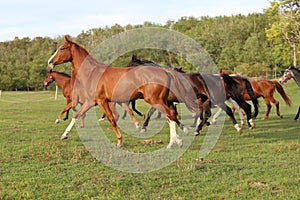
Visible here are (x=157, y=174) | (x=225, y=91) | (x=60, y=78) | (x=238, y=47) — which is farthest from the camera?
(x=238, y=47)

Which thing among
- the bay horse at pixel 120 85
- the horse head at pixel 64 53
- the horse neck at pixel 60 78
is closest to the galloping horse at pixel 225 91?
the bay horse at pixel 120 85

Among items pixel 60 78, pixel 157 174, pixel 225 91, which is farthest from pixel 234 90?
pixel 60 78

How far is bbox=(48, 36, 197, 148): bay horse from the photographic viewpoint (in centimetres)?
819

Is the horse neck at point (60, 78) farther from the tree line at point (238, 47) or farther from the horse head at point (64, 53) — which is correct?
the tree line at point (238, 47)

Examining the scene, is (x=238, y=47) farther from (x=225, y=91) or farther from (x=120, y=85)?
(x=120, y=85)

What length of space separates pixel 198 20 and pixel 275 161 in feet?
255

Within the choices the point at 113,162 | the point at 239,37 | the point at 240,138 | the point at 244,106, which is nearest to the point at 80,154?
the point at 113,162

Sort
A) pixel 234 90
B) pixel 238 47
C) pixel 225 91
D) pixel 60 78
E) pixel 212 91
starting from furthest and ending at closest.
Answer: pixel 238 47 → pixel 60 78 → pixel 234 90 → pixel 225 91 → pixel 212 91

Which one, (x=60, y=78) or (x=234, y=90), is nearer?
(x=234, y=90)

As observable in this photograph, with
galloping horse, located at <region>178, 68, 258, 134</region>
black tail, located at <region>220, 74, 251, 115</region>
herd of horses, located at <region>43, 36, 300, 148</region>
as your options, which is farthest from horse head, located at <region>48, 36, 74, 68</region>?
black tail, located at <region>220, 74, 251, 115</region>

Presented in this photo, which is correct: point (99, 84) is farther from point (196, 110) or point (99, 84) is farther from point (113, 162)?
point (196, 110)

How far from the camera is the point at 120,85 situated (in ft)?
27.6

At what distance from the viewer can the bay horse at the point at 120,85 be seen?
8188 millimetres

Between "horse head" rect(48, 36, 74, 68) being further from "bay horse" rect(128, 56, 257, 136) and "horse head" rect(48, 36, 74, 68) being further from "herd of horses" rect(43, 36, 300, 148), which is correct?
"bay horse" rect(128, 56, 257, 136)
